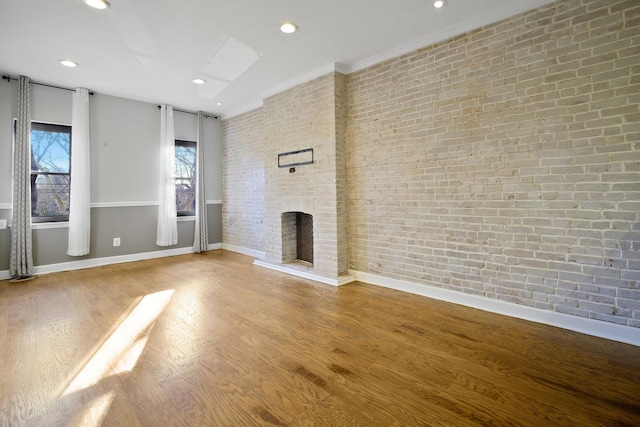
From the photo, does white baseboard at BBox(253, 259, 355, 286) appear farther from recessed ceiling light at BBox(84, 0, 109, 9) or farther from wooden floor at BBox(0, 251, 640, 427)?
recessed ceiling light at BBox(84, 0, 109, 9)

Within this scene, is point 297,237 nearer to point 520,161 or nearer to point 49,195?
point 520,161

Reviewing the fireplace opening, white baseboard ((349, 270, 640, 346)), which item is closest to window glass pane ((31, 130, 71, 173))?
the fireplace opening

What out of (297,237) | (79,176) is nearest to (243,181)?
(297,237)

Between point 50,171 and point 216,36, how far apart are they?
138 inches

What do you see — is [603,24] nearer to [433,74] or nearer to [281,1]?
[433,74]

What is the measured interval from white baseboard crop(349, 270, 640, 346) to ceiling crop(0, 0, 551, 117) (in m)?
2.69

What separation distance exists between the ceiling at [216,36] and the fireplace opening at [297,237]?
6.76ft

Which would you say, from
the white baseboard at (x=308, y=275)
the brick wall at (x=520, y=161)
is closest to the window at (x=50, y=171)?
the white baseboard at (x=308, y=275)

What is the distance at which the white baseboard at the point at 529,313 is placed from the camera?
7.24ft

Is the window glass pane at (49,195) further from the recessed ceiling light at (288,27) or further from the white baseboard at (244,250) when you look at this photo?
the recessed ceiling light at (288,27)

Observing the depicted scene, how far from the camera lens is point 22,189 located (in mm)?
4004

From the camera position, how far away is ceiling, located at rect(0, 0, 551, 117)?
8.56 feet

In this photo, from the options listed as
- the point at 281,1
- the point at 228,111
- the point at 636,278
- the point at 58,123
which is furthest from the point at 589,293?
the point at 58,123

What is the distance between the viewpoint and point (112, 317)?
2764 mm
